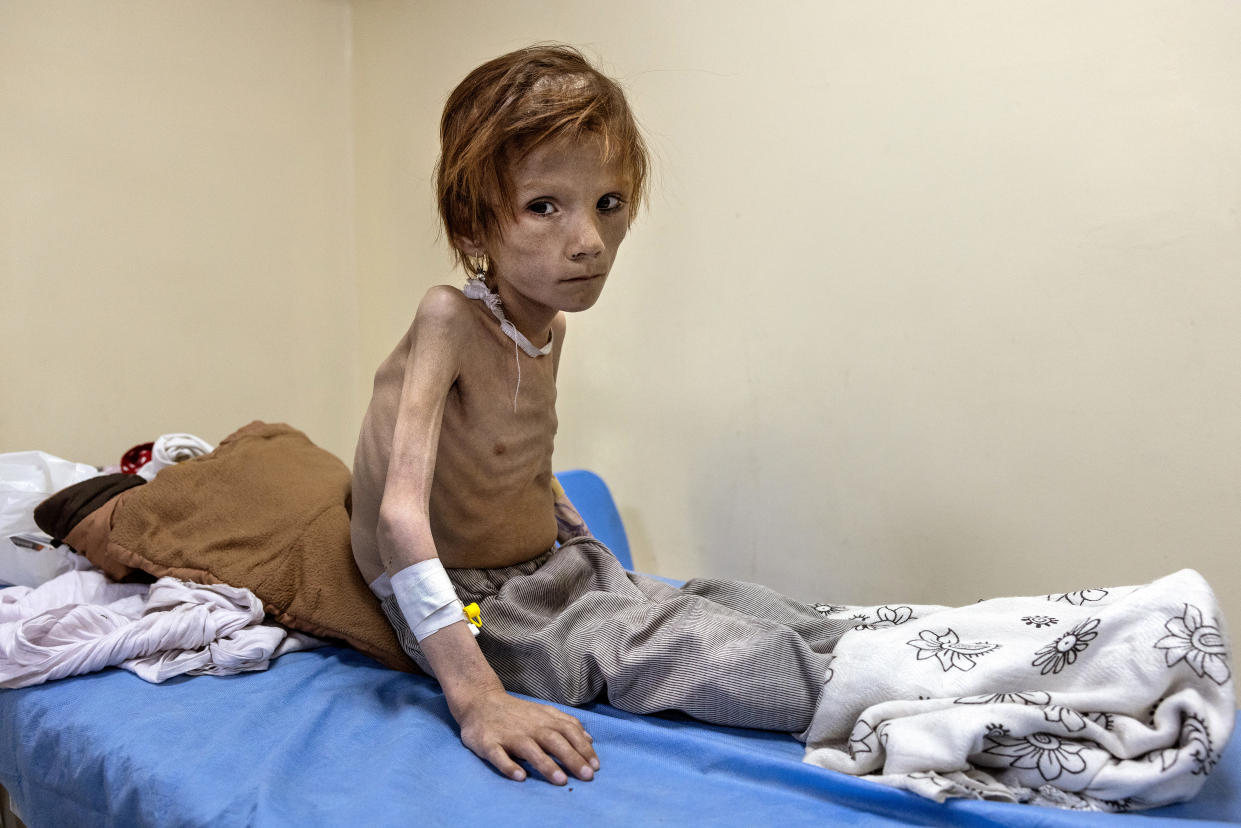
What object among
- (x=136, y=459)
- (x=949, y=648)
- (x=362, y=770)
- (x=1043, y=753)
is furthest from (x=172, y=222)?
(x=1043, y=753)

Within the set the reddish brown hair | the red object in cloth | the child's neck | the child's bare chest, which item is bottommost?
the red object in cloth

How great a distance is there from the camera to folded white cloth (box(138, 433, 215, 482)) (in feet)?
4.91

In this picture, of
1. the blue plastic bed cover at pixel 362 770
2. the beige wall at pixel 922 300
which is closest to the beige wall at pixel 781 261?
the beige wall at pixel 922 300

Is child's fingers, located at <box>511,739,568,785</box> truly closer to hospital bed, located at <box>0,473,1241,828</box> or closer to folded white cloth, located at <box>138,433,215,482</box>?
hospital bed, located at <box>0,473,1241,828</box>

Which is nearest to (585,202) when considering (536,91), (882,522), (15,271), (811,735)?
(536,91)

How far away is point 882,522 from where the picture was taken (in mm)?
1680

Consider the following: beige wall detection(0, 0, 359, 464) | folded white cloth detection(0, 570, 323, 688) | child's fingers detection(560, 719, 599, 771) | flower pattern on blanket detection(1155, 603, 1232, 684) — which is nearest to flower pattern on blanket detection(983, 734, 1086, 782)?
flower pattern on blanket detection(1155, 603, 1232, 684)

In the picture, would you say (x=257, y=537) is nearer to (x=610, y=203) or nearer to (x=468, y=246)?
(x=468, y=246)

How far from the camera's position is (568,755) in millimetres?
872

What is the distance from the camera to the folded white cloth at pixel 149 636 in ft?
3.64

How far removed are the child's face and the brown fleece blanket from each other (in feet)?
1.63

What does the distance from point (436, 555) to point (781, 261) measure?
1073mm

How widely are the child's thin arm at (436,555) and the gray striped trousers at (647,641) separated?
90mm

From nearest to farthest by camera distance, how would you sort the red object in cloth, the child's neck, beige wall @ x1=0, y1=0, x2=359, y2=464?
1. the child's neck
2. the red object in cloth
3. beige wall @ x1=0, y1=0, x2=359, y2=464
